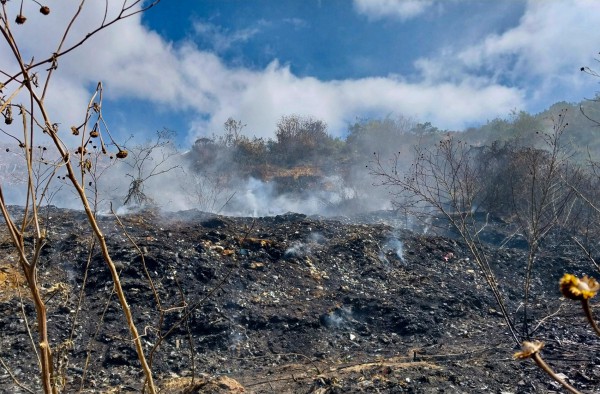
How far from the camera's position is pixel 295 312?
19.9 ft

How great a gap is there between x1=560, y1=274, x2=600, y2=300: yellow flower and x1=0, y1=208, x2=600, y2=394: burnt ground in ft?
7.64

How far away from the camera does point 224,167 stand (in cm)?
2047

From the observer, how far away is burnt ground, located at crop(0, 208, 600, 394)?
4.20 m

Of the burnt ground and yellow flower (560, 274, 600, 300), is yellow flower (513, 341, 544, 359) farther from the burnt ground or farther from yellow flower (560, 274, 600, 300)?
the burnt ground

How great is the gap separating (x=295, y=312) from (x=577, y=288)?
230 inches

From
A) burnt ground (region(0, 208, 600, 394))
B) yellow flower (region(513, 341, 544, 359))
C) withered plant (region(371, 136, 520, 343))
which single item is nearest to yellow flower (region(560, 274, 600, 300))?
yellow flower (region(513, 341, 544, 359))

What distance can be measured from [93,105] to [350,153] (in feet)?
74.1

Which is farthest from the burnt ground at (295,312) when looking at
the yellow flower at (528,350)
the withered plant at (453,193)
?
the yellow flower at (528,350)

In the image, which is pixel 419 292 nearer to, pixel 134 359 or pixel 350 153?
pixel 134 359

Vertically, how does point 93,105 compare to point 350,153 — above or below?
below

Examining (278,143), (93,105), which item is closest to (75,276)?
(93,105)

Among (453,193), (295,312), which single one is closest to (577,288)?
(453,193)

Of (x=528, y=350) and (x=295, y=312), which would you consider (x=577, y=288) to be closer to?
(x=528, y=350)

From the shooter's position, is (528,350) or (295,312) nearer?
(528,350)
